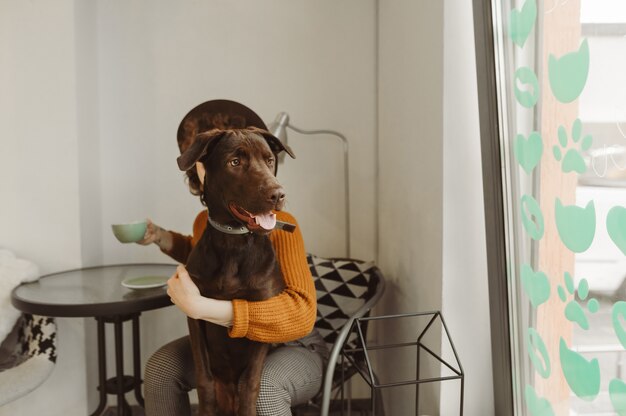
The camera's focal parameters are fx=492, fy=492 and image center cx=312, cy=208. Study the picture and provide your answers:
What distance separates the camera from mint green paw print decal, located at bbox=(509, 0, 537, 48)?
1070 mm

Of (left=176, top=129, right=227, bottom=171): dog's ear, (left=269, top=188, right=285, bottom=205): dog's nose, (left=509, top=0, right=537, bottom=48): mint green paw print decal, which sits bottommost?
(left=269, top=188, right=285, bottom=205): dog's nose

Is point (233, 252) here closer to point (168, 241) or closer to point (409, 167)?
point (168, 241)

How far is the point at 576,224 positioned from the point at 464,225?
0.40m

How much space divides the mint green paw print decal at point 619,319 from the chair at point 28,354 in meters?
1.78

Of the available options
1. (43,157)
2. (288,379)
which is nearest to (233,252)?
(288,379)

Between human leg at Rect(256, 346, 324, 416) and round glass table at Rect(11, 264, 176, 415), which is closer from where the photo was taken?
human leg at Rect(256, 346, 324, 416)

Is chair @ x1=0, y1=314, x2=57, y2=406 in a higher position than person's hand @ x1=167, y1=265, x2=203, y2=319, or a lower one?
lower


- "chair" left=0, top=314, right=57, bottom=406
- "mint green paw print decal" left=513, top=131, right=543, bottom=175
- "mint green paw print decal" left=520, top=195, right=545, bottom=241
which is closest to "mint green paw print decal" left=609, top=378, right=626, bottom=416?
"mint green paw print decal" left=520, top=195, right=545, bottom=241

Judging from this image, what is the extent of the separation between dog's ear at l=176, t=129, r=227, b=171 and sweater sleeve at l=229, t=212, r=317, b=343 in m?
0.33

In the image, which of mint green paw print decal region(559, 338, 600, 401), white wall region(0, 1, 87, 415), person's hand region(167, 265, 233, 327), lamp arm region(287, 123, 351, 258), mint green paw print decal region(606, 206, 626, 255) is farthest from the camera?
lamp arm region(287, 123, 351, 258)

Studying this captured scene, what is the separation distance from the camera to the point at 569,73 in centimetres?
96

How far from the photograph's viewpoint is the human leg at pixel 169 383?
4.58 ft

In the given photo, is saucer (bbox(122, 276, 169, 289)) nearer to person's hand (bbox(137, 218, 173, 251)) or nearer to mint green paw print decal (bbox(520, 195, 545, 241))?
person's hand (bbox(137, 218, 173, 251))

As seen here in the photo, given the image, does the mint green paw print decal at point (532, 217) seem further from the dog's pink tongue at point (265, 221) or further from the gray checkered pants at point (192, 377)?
the gray checkered pants at point (192, 377)
